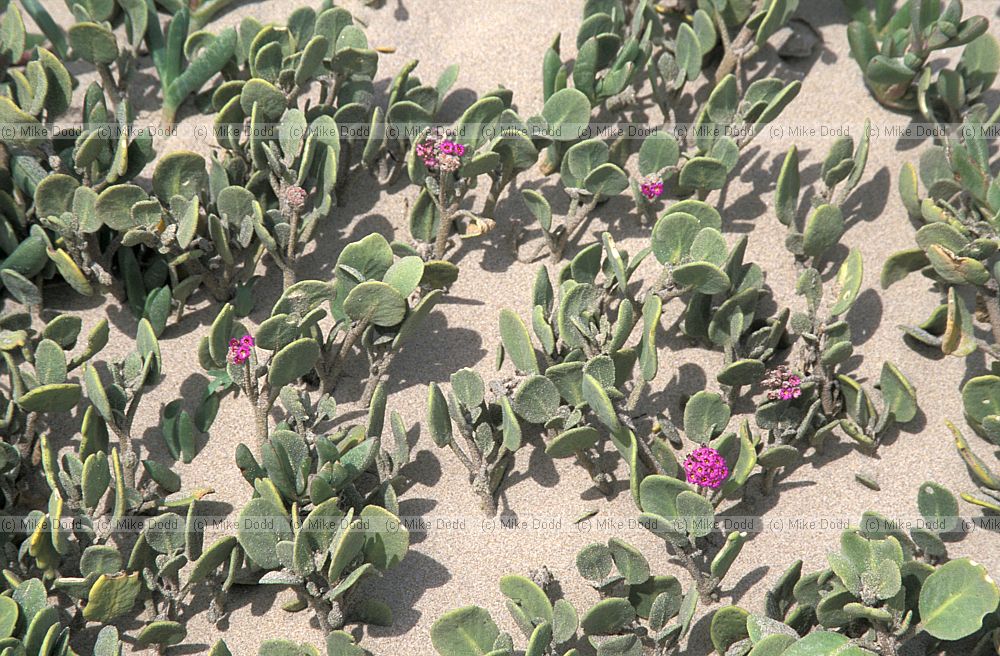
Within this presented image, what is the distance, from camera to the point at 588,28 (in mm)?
4031

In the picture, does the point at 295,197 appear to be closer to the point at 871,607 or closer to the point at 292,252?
the point at 292,252

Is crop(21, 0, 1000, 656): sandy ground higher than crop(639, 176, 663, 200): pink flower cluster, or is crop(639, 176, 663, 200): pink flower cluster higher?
crop(639, 176, 663, 200): pink flower cluster

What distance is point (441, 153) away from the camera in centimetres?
355

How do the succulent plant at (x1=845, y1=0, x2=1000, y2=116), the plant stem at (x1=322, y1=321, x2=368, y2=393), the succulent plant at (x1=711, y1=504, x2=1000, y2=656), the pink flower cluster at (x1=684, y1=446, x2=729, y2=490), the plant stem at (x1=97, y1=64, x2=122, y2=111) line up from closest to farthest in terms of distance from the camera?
the succulent plant at (x1=711, y1=504, x2=1000, y2=656) < the pink flower cluster at (x1=684, y1=446, x2=729, y2=490) < the plant stem at (x1=322, y1=321, x2=368, y2=393) < the succulent plant at (x1=845, y1=0, x2=1000, y2=116) < the plant stem at (x1=97, y1=64, x2=122, y2=111)

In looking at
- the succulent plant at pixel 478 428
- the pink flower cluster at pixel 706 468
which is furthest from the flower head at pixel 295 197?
the pink flower cluster at pixel 706 468

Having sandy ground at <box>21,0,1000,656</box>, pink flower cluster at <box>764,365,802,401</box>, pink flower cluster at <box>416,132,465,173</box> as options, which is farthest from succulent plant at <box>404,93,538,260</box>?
pink flower cluster at <box>764,365,802,401</box>

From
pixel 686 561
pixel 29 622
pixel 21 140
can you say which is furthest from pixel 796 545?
pixel 21 140

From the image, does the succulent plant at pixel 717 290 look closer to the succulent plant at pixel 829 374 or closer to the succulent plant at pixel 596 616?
the succulent plant at pixel 829 374

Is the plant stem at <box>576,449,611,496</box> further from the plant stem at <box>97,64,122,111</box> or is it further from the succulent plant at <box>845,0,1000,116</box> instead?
the plant stem at <box>97,64,122,111</box>

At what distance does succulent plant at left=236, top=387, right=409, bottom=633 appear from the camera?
112 inches

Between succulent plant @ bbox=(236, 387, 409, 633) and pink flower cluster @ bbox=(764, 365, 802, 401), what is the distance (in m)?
1.04

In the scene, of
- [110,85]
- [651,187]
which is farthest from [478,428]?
[110,85]

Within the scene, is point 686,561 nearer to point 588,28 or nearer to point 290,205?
point 290,205

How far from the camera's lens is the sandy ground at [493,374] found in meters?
3.09
